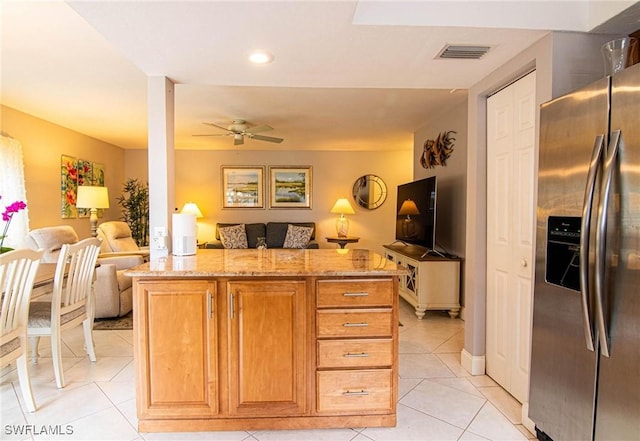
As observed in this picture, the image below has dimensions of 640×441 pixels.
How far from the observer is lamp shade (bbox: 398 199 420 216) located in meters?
4.34

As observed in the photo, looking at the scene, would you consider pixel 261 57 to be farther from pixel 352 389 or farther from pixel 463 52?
pixel 352 389

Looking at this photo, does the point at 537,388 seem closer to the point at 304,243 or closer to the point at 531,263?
the point at 531,263

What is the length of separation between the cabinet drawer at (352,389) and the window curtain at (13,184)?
4.13 m

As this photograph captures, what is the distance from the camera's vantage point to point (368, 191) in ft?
22.0

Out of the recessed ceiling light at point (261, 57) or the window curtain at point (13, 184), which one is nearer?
the recessed ceiling light at point (261, 57)

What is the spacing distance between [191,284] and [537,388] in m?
1.82

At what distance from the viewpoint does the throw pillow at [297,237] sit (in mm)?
6051

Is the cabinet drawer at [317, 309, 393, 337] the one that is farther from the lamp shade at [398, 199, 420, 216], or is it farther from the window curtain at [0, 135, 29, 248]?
the window curtain at [0, 135, 29, 248]

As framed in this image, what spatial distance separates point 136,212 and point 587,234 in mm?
6519

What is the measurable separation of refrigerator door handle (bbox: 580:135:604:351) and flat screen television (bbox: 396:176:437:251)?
245 centimetres

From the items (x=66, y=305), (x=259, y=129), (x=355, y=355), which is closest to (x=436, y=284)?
(x=355, y=355)

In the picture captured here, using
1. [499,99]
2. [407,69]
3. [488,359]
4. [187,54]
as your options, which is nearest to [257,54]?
[187,54]

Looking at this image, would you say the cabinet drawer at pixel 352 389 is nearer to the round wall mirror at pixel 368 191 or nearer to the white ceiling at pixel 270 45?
the white ceiling at pixel 270 45

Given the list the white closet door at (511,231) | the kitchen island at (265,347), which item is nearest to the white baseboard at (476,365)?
the white closet door at (511,231)
